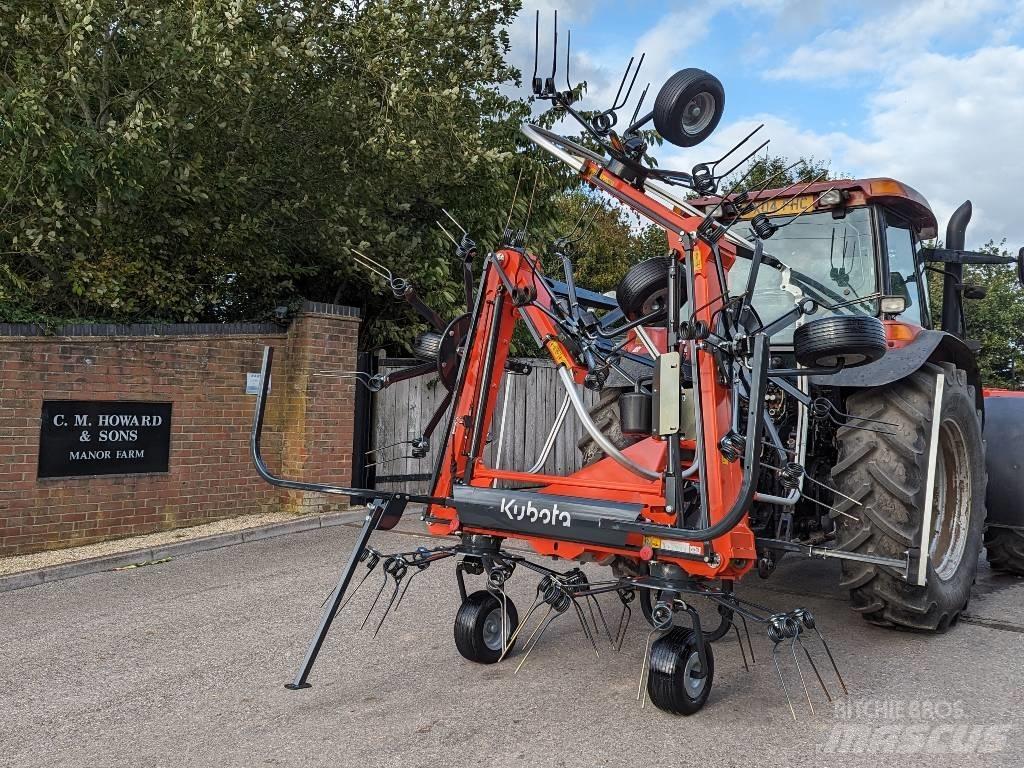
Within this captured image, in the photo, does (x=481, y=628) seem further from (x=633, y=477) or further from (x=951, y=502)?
(x=951, y=502)

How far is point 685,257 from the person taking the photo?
3.50 meters

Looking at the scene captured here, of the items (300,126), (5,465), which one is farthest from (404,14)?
(5,465)

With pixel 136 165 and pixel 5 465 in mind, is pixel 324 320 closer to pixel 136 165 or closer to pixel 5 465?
pixel 136 165

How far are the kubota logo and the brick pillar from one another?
482 cm

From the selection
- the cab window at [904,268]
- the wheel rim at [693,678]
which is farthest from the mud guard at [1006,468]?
the wheel rim at [693,678]

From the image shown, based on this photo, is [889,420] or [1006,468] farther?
[1006,468]

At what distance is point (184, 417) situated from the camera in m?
7.33

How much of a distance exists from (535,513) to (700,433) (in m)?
0.71

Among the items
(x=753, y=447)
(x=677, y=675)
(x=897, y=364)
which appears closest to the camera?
(x=753, y=447)

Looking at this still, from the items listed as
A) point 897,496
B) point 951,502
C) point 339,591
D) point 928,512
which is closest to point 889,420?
point 897,496

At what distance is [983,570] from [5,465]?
7.14 metres

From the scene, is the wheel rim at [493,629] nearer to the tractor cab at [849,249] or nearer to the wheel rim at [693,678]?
the wheel rim at [693,678]

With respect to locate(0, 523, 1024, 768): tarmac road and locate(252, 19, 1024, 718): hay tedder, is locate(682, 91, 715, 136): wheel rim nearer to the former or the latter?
locate(252, 19, 1024, 718): hay tedder

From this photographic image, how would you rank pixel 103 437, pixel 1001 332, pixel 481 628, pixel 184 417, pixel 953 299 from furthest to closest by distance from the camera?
pixel 1001 332 → pixel 184 417 → pixel 103 437 → pixel 953 299 → pixel 481 628
